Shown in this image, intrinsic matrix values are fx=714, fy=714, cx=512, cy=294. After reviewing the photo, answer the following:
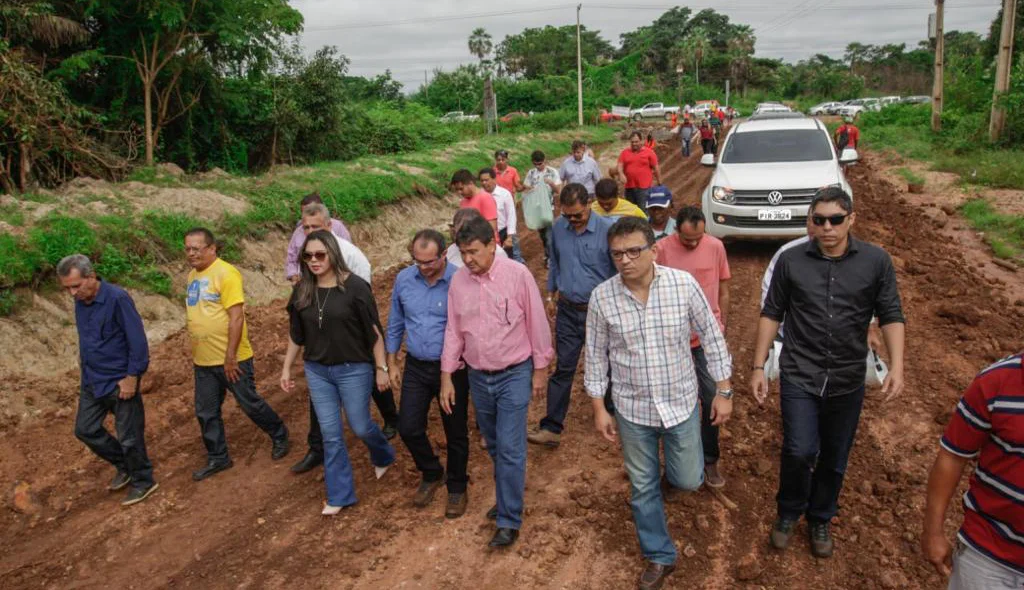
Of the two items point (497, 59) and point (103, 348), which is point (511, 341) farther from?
point (497, 59)

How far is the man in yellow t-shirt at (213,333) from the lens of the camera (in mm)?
5094

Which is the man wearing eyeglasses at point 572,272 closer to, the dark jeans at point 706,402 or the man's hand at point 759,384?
the dark jeans at point 706,402

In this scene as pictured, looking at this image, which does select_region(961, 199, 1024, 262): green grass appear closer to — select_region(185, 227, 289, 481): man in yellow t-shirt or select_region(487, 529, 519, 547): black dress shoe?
select_region(487, 529, 519, 547): black dress shoe

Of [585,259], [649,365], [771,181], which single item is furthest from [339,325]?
[771,181]

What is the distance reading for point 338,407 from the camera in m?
4.74

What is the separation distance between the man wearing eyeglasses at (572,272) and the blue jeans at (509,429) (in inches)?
37.7

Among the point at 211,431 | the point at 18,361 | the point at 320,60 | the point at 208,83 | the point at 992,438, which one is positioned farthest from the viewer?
the point at 320,60

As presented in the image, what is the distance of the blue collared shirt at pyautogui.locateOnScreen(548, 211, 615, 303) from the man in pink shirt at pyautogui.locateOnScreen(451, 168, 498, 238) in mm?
2586

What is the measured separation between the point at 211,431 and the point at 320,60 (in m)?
13.6

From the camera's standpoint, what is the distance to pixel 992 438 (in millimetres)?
2270

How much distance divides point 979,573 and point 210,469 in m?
4.92

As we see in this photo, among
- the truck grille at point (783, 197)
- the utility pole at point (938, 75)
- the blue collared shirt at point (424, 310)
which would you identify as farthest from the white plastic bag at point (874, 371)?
the utility pole at point (938, 75)

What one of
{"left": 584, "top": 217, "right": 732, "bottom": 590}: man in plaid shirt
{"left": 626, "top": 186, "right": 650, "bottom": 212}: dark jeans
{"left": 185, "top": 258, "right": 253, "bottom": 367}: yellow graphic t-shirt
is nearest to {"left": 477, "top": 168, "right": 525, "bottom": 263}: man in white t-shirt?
{"left": 626, "top": 186, "right": 650, "bottom": 212}: dark jeans

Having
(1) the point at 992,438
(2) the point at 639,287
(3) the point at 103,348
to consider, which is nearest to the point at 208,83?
(3) the point at 103,348
